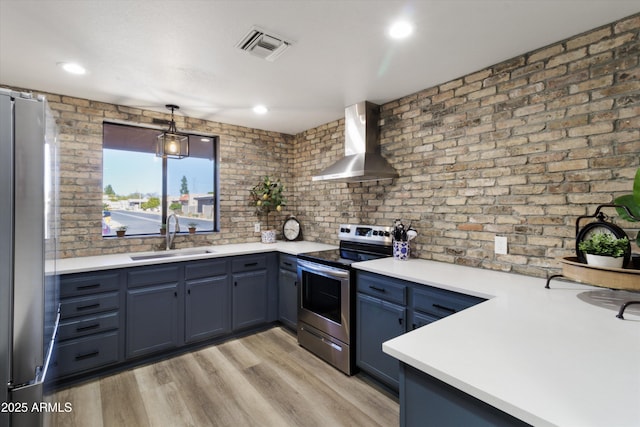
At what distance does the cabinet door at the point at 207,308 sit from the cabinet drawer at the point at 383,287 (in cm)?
154

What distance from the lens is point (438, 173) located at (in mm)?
2637

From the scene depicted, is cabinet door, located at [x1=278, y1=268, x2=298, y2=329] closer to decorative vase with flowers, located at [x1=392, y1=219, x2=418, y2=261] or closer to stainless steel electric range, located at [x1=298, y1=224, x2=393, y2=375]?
stainless steel electric range, located at [x1=298, y1=224, x2=393, y2=375]

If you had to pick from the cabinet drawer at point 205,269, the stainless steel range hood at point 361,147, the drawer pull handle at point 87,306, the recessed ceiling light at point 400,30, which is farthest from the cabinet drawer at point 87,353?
the recessed ceiling light at point 400,30

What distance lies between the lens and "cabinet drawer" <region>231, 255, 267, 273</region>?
128 inches

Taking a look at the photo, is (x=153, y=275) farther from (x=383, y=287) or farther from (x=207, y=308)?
(x=383, y=287)

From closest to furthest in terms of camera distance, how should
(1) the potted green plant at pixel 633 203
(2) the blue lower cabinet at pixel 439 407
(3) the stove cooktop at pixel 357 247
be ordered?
(2) the blue lower cabinet at pixel 439 407
(1) the potted green plant at pixel 633 203
(3) the stove cooktop at pixel 357 247

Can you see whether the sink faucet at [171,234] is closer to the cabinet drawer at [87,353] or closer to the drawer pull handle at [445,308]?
the cabinet drawer at [87,353]

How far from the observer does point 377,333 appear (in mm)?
2332

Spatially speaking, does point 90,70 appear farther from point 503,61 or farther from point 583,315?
point 583,315

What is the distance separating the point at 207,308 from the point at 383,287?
186 cm

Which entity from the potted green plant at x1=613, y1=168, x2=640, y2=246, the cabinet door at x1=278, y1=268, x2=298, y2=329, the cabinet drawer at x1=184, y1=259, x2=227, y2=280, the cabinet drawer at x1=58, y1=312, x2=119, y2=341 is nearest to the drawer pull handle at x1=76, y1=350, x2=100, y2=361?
the cabinet drawer at x1=58, y1=312, x2=119, y2=341

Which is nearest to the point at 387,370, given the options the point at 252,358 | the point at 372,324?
the point at 372,324

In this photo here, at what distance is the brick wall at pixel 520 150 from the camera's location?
1.75 meters

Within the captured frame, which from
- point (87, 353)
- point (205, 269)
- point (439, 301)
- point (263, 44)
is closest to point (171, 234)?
point (205, 269)
